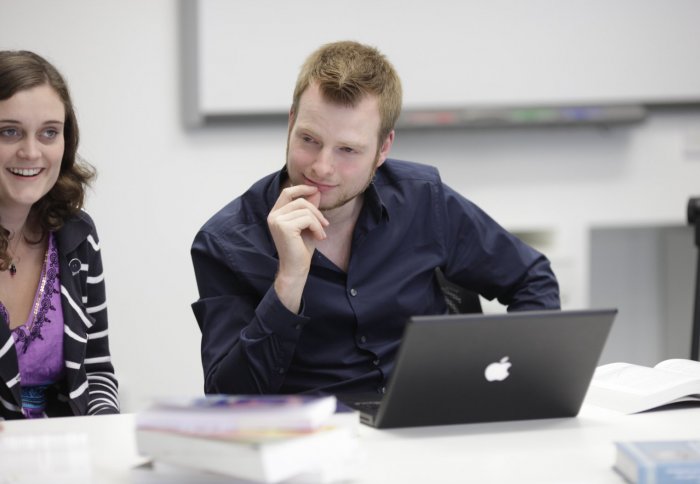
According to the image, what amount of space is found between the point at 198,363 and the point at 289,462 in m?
2.28

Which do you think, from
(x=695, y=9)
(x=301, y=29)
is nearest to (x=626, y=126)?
(x=695, y=9)

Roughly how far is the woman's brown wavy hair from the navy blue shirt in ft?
1.17

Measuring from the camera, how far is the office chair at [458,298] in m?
2.11

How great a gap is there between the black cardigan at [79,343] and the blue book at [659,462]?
1132mm

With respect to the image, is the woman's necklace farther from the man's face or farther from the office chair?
the office chair

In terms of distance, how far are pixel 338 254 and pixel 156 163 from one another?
145cm

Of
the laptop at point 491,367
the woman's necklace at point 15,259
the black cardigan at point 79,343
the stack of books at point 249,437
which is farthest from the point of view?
the woman's necklace at point 15,259

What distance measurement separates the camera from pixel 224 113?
329 cm

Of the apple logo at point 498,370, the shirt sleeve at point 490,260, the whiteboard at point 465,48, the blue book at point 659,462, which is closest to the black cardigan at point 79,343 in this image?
the shirt sleeve at point 490,260

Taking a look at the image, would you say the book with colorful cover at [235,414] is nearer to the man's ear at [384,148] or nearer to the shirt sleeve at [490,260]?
the man's ear at [384,148]

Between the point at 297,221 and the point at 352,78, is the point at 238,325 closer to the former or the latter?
the point at 297,221

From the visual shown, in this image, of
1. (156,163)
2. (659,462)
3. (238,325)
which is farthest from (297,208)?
(156,163)

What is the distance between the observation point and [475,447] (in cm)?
139

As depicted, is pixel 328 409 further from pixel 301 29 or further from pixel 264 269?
pixel 301 29
